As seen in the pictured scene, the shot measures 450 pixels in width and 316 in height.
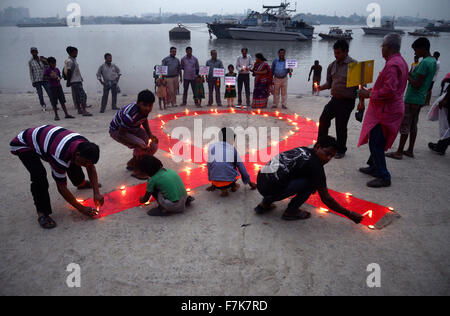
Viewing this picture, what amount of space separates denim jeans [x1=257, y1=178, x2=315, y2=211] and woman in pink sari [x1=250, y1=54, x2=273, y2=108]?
19.8 feet

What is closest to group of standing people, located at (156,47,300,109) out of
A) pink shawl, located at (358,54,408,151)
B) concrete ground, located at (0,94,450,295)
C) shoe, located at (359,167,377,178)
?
shoe, located at (359,167,377,178)

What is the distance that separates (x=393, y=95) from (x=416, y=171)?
67.0 inches

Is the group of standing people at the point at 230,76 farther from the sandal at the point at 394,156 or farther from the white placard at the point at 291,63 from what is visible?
the sandal at the point at 394,156

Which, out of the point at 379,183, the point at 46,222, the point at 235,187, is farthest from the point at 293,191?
the point at 46,222

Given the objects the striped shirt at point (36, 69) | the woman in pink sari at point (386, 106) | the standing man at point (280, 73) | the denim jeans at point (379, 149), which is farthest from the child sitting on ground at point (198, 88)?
the denim jeans at point (379, 149)

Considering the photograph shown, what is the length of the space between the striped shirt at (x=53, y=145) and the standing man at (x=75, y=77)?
5.46m

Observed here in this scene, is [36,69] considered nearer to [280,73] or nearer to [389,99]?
[280,73]

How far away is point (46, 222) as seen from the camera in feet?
11.1

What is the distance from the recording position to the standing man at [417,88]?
4.64 metres

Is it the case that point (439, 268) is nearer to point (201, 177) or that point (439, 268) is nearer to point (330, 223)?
point (330, 223)

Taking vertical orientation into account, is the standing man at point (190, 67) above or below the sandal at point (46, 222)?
above

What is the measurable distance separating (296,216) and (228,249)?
102cm

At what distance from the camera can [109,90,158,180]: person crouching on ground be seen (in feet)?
13.5

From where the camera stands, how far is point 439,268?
8.98 ft
